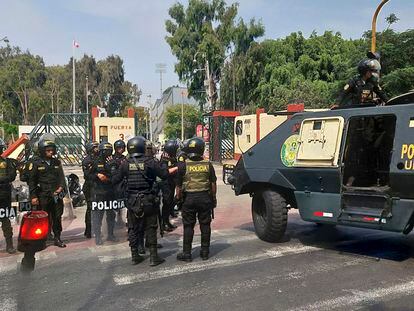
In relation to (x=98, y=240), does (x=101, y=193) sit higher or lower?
higher

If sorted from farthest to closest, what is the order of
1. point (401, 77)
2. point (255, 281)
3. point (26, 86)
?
point (26, 86), point (401, 77), point (255, 281)

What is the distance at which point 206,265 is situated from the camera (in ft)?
20.0

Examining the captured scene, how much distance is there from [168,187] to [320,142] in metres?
3.22

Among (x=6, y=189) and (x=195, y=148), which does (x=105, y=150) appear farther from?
(x=195, y=148)

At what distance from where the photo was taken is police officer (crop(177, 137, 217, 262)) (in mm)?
6301

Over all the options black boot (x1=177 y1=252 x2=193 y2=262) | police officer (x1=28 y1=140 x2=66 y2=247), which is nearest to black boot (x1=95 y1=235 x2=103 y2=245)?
police officer (x1=28 y1=140 x2=66 y2=247)

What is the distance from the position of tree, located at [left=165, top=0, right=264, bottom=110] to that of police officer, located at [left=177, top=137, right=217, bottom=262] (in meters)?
38.5

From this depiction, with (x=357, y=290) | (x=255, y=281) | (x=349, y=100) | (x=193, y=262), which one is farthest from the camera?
(x=349, y=100)

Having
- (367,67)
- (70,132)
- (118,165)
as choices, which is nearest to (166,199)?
(118,165)

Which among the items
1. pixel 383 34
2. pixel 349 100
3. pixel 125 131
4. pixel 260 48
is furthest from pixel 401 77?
pixel 260 48

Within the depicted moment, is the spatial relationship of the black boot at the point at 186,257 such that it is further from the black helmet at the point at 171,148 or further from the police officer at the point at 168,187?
the black helmet at the point at 171,148

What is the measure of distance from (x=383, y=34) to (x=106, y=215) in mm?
20301

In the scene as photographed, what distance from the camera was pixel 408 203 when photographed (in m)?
5.59

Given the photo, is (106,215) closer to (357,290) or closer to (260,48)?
(357,290)
